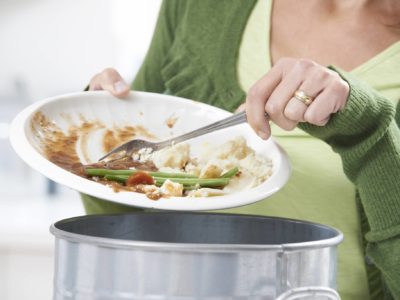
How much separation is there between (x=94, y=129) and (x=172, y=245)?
0.40 meters

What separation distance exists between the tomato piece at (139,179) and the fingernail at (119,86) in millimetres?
178

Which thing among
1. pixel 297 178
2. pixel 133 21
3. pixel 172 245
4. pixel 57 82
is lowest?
pixel 57 82

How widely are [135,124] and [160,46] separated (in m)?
0.26

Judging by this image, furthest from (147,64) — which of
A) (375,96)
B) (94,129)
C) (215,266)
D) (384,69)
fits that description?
(215,266)

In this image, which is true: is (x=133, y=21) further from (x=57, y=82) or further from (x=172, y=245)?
(x=172, y=245)

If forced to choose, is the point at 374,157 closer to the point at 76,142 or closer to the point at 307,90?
the point at 307,90

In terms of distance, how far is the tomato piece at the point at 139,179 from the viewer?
83 centimetres

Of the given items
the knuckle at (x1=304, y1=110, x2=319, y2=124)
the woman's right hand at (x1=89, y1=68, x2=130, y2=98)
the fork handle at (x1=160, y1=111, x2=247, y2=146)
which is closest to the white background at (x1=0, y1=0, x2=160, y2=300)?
the woman's right hand at (x1=89, y1=68, x2=130, y2=98)

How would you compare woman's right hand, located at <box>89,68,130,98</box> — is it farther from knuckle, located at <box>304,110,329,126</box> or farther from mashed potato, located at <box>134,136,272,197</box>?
knuckle, located at <box>304,110,329,126</box>

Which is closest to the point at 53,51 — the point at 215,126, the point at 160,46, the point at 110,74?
the point at 160,46

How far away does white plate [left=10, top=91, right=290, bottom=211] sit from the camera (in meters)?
0.78

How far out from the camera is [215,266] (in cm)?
61

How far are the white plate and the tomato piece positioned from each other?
0.05 meters

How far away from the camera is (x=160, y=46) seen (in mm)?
1214
